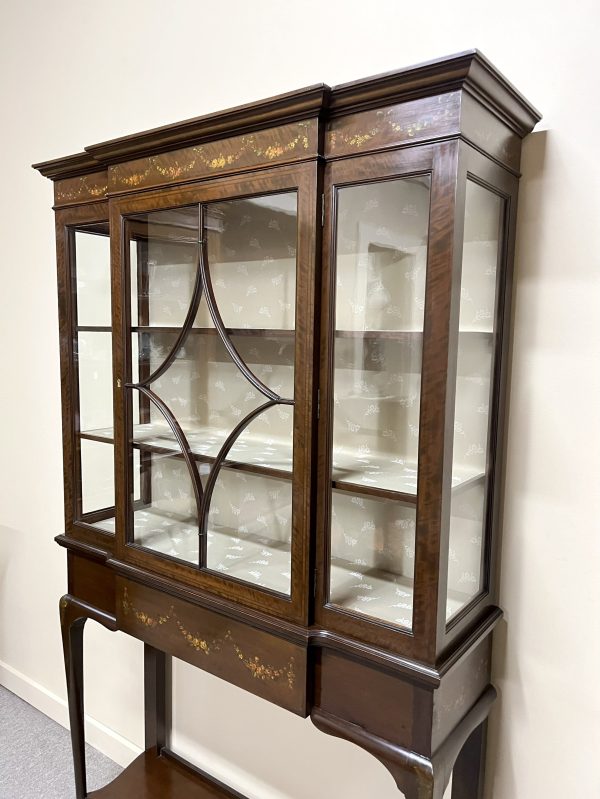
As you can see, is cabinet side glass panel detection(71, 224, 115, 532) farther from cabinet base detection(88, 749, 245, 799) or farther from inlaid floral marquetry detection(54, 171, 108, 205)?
cabinet base detection(88, 749, 245, 799)

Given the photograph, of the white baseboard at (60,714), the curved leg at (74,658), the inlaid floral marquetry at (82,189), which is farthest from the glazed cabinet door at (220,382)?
the white baseboard at (60,714)

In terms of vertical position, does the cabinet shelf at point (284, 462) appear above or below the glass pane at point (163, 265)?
below

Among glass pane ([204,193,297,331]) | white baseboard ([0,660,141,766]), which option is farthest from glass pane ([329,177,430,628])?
white baseboard ([0,660,141,766])

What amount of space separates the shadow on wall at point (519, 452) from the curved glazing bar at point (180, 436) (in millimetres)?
610

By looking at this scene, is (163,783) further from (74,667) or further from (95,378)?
(95,378)

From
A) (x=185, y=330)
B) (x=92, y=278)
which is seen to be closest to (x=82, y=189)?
(x=92, y=278)

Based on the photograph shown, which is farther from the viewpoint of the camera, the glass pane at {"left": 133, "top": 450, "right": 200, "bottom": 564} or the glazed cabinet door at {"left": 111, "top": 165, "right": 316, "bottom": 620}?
the glass pane at {"left": 133, "top": 450, "right": 200, "bottom": 564}

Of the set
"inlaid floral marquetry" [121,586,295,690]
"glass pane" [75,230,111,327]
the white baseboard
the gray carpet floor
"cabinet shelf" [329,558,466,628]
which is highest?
"glass pane" [75,230,111,327]

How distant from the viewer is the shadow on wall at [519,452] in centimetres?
110

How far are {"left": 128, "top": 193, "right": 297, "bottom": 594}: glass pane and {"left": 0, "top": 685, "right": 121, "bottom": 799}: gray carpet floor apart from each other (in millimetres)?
1114

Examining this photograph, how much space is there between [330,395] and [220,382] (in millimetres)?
275

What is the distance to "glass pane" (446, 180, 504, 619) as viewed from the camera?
3.26 ft

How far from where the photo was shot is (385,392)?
3.47ft

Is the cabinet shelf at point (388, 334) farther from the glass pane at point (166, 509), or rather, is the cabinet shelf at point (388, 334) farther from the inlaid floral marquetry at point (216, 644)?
the inlaid floral marquetry at point (216, 644)
